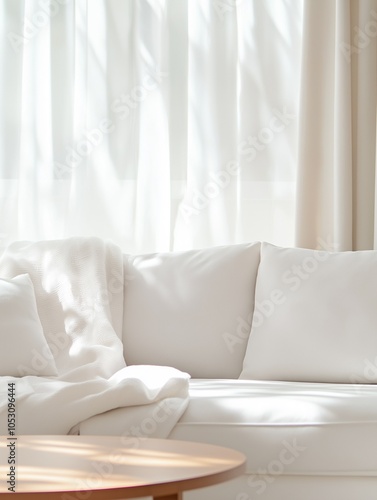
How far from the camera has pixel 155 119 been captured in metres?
3.58

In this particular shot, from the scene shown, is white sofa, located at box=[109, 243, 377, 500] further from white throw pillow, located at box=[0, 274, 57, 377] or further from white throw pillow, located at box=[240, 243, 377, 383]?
white throw pillow, located at box=[0, 274, 57, 377]

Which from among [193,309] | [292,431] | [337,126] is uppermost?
[337,126]

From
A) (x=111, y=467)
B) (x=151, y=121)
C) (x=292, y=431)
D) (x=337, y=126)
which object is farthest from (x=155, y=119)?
(x=111, y=467)

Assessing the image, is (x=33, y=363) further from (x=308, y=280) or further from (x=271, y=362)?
(x=308, y=280)

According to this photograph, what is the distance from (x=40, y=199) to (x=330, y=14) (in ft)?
4.75

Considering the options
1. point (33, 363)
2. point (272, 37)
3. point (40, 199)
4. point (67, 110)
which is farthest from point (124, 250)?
point (272, 37)

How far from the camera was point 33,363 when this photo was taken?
279 cm

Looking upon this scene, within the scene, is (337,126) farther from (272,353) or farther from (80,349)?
(80,349)

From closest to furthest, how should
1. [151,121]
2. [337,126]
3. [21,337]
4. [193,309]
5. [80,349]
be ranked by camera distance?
[21,337]
[80,349]
[193,309]
[337,126]
[151,121]

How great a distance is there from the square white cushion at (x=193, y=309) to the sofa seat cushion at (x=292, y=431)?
2.26 ft

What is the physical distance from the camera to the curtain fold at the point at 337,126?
3.39 m

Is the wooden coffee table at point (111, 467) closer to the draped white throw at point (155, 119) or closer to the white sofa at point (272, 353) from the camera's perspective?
the white sofa at point (272, 353)

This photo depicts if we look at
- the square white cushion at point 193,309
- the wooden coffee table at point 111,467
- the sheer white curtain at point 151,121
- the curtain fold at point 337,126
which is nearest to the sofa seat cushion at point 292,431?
the wooden coffee table at point 111,467

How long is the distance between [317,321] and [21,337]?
1007mm
